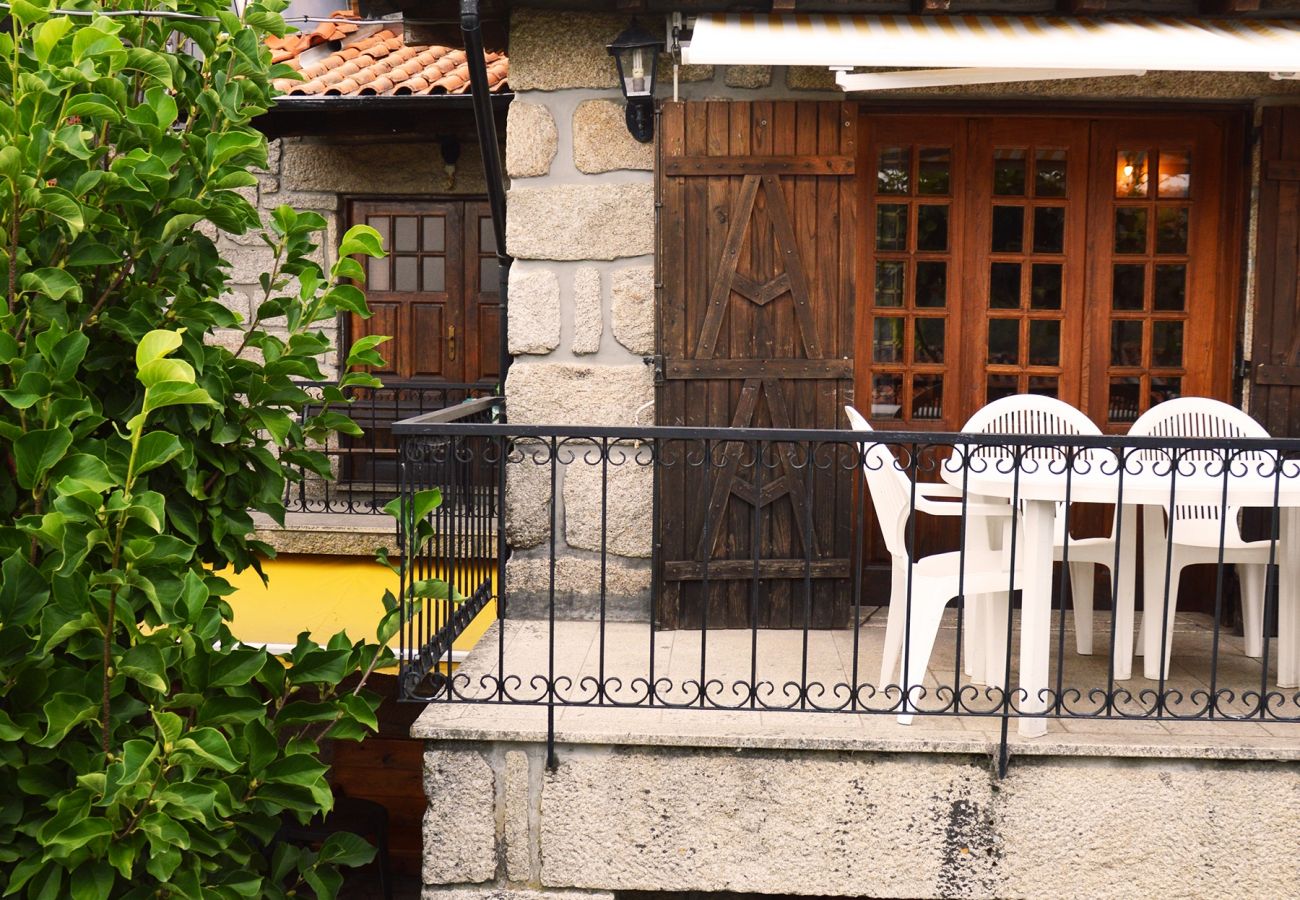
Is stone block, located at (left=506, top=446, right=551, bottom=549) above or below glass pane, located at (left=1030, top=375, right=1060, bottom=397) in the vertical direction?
below

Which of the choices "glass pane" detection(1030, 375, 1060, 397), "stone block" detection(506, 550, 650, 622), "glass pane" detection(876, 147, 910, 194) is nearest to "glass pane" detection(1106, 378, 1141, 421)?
"glass pane" detection(1030, 375, 1060, 397)

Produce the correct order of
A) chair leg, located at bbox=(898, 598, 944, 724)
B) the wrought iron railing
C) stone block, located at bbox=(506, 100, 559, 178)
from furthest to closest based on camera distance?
Result: the wrought iron railing, stone block, located at bbox=(506, 100, 559, 178), chair leg, located at bbox=(898, 598, 944, 724)

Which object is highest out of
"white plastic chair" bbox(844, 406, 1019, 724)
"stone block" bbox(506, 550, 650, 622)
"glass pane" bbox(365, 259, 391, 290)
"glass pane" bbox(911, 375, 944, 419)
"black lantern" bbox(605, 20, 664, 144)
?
"black lantern" bbox(605, 20, 664, 144)

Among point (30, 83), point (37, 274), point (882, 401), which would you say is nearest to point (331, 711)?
point (37, 274)

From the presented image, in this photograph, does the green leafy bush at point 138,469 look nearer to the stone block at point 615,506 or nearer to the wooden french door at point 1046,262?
the stone block at point 615,506

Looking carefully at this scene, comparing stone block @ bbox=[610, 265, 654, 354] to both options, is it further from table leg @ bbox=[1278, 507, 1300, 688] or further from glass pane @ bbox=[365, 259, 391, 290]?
glass pane @ bbox=[365, 259, 391, 290]

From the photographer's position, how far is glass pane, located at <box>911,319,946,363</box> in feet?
17.9

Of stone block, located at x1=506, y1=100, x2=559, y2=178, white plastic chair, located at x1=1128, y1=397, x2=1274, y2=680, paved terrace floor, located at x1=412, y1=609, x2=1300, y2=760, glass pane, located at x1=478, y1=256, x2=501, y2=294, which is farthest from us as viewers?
glass pane, located at x1=478, y1=256, x2=501, y2=294

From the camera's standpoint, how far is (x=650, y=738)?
12.3 ft

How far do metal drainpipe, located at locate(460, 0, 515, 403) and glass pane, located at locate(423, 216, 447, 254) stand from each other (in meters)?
2.49

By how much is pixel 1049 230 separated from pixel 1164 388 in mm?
842

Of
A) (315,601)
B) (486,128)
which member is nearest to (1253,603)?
(486,128)

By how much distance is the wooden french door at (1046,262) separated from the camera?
5352 mm

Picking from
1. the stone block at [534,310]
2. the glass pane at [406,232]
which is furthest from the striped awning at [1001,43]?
the glass pane at [406,232]
